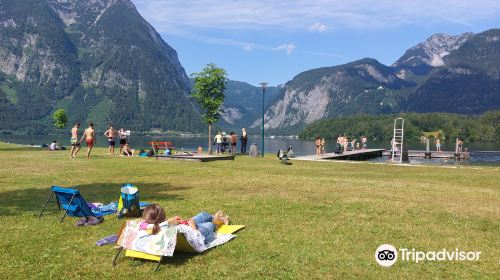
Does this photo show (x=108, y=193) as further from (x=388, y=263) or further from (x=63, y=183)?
(x=388, y=263)

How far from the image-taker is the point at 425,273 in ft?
26.2

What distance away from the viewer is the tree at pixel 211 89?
48.3 metres

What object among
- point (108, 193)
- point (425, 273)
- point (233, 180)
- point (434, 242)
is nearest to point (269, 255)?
point (425, 273)

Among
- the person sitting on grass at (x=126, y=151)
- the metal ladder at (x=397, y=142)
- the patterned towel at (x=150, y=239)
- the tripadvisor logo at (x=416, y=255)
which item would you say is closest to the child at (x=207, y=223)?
the patterned towel at (x=150, y=239)

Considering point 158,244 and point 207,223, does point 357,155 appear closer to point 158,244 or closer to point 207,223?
point 207,223

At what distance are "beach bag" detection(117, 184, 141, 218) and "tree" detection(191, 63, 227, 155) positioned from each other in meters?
35.6

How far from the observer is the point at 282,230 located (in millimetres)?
10844

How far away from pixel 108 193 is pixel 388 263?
1133cm

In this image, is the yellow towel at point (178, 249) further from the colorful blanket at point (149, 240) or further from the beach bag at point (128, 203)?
the beach bag at point (128, 203)

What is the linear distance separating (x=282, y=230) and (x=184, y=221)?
252cm

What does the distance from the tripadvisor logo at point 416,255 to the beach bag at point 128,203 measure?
668 centimetres

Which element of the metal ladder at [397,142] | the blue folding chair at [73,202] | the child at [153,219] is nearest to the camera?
the child at [153,219]

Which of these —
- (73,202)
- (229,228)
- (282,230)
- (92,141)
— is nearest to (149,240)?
(229,228)

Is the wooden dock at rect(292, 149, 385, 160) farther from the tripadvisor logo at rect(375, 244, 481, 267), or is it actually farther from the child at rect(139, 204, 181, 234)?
the child at rect(139, 204, 181, 234)
